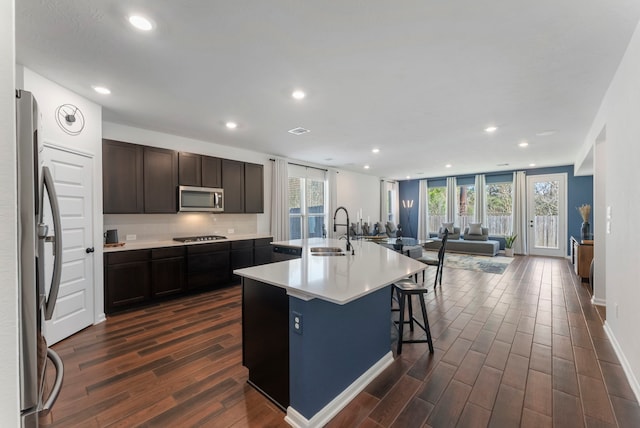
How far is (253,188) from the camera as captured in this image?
566cm

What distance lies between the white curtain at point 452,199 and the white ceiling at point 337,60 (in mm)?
5679

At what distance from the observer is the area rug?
640 centimetres

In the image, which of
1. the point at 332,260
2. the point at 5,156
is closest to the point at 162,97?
the point at 332,260

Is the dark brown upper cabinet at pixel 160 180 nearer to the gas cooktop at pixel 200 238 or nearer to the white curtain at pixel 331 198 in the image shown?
the gas cooktop at pixel 200 238

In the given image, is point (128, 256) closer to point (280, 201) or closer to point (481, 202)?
point (280, 201)

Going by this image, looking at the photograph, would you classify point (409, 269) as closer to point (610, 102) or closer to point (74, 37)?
point (610, 102)

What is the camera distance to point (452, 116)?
3.78 meters

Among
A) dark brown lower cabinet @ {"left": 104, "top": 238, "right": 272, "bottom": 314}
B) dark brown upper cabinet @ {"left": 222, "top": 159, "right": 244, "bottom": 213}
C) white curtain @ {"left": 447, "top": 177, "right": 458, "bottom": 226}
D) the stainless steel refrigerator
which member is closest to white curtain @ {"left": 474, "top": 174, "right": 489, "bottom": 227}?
white curtain @ {"left": 447, "top": 177, "right": 458, "bottom": 226}

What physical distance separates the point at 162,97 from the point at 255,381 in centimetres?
307

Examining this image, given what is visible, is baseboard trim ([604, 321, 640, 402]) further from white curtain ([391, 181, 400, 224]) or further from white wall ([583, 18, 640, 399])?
white curtain ([391, 181, 400, 224])

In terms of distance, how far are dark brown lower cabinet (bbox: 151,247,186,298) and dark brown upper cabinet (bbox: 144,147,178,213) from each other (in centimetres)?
68

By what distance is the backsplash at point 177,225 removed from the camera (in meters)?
4.18

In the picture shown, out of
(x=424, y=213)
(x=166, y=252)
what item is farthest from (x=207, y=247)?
(x=424, y=213)

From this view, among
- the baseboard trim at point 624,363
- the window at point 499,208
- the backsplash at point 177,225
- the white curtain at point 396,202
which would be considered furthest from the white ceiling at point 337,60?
the white curtain at point 396,202
